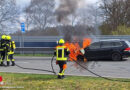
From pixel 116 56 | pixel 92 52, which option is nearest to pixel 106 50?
pixel 116 56

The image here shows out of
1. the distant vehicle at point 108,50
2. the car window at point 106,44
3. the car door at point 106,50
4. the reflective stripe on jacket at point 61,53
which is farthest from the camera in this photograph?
the car window at point 106,44

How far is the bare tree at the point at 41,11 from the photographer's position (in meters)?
17.3

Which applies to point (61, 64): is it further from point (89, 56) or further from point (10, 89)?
point (89, 56)

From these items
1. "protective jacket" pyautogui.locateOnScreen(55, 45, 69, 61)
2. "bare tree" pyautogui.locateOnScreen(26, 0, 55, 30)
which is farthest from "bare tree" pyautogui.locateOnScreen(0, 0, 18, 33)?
"protective jacket" pyautogui.locateOnScreen(55, 45, 69, 61)

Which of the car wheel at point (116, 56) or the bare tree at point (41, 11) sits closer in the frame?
the car wheel at point (116, 56)

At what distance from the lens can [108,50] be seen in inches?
577

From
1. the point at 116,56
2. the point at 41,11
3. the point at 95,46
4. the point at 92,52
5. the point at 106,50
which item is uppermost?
the point at 41,11

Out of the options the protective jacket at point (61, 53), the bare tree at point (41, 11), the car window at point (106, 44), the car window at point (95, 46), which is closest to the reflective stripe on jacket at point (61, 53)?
the protective jacket at point (61, 53)

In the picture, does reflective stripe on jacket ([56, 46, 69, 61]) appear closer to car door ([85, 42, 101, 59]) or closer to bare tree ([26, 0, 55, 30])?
car door ([85, 42, 101, 59])

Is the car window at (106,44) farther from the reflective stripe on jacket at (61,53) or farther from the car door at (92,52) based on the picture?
the reflective stripe on jacket at (61,53)

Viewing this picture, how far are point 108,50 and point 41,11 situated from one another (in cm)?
816

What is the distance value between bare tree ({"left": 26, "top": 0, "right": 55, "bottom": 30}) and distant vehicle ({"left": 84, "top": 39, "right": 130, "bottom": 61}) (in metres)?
5.60

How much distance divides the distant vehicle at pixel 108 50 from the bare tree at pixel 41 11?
5.60 metres

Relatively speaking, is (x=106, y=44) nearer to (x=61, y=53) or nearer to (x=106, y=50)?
(x=106, y=50)
